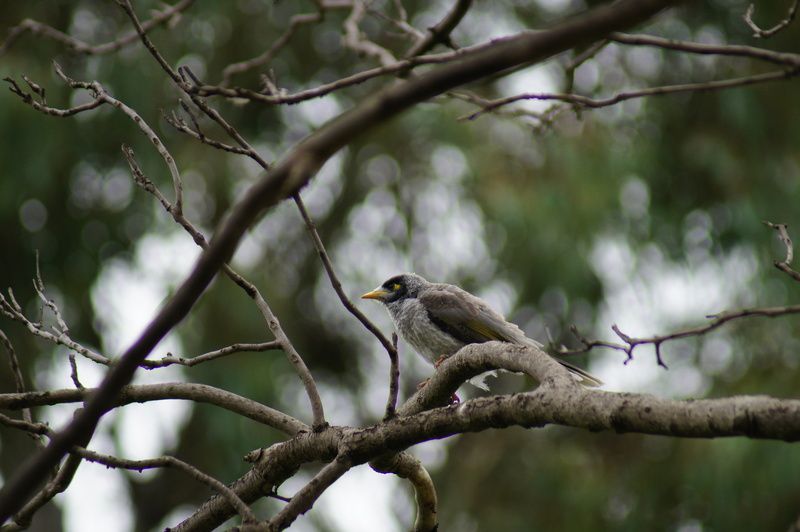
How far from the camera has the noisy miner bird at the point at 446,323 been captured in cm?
610

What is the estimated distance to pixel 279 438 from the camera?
10.9 metres

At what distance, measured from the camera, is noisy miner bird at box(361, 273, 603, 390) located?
6.10 m

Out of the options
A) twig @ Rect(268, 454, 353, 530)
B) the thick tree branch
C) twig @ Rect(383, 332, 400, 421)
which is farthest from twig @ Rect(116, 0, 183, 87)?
twig @ Rect(268, 454, 353, 530)

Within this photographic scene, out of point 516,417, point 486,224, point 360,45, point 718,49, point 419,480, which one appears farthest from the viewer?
point 486,224

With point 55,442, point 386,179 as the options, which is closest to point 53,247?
point 386,179

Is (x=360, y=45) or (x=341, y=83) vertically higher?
(x=360, y=45)

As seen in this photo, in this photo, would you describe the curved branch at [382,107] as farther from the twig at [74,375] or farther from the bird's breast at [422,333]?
the bird's breast at [422,333]

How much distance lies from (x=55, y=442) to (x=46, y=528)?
1010 cm

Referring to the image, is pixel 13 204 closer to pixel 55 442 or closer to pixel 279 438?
pixel 279 438

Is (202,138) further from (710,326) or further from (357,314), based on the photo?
(710,326)

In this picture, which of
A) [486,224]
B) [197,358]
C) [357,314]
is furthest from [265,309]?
[486,224]

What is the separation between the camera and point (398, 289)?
23.0 feet

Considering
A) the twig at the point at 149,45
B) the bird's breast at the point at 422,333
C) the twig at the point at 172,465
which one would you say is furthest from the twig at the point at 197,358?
the bird's breast at the point at 422,333

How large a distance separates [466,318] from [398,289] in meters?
0.96
